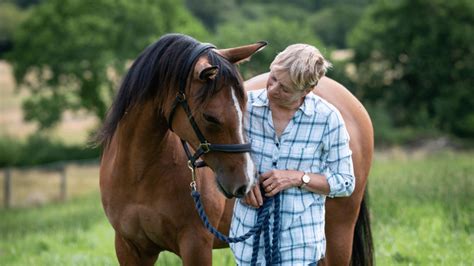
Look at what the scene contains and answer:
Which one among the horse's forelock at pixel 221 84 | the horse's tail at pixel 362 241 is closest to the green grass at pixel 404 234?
the horse's tail at pixel 362 241

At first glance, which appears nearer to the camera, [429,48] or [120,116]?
[120,116]

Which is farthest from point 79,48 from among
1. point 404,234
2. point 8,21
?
point 404,234

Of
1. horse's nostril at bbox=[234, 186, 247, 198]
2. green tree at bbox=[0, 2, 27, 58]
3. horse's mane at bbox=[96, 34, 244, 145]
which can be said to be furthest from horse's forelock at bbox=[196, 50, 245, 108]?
green tree at bbox=[0, 2, 27, 58]

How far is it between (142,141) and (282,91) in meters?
0.95

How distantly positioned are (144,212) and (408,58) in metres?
24.0

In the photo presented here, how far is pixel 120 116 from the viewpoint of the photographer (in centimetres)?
359

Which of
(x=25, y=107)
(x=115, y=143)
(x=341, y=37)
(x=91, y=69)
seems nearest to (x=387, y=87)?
(x=341, y=37)

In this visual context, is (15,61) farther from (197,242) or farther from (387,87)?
(197,242)

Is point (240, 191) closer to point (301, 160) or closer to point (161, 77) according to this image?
point (301, 160)

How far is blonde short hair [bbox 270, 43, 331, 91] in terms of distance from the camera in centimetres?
291

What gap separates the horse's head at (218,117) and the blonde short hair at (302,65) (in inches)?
9.9

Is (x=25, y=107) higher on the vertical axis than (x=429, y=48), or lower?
lower

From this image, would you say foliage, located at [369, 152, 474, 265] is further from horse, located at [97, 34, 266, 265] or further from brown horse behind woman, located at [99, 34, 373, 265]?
horse, located at [97, 34, 266, 265]

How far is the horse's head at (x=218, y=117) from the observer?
2988 mm
